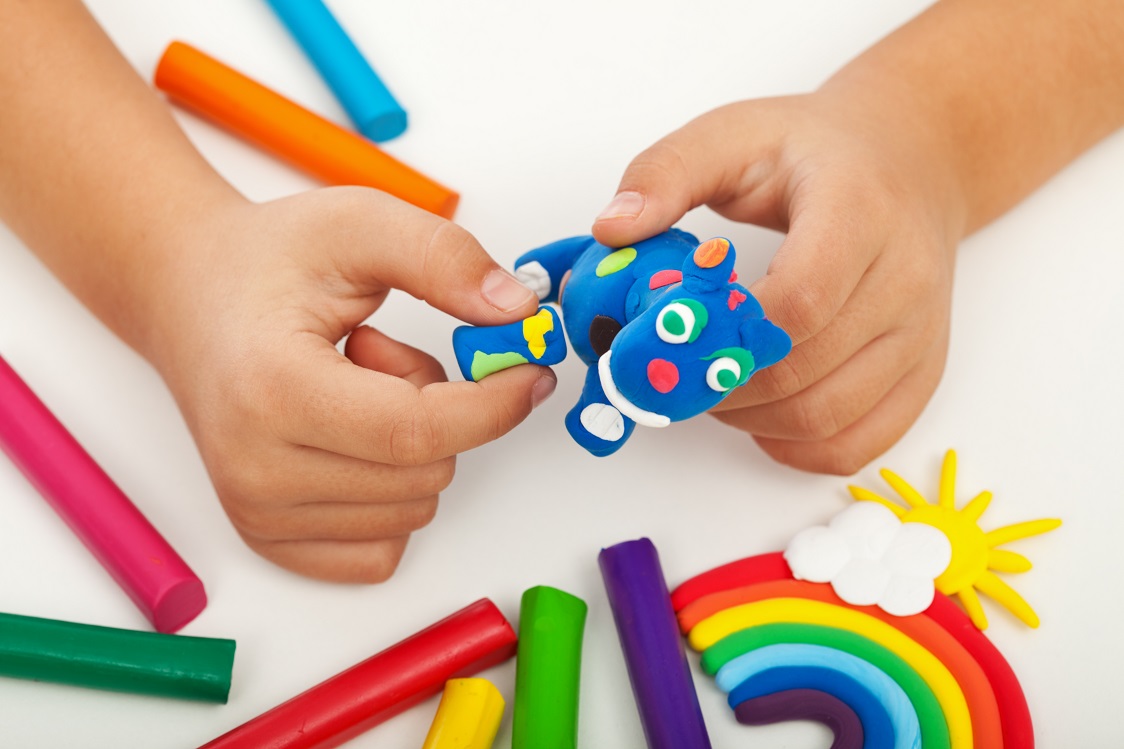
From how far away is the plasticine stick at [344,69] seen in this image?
101cm

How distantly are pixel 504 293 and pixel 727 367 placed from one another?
202mm

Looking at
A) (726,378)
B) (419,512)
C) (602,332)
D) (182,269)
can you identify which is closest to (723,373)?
(726,378)

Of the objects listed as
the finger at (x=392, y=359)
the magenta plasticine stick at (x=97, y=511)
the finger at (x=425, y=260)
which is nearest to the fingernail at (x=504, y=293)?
the finger at (x=425, y=260)

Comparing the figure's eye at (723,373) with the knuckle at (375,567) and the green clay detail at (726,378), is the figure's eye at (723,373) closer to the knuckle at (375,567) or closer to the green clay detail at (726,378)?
the green clay detail at (726,378)

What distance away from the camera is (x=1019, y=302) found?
0.94m

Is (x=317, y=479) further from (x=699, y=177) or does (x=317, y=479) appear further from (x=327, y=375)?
(x=699, y=177)

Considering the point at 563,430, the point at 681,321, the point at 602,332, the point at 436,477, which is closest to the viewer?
the point at 681,321

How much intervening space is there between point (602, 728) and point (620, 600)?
0.31 feet

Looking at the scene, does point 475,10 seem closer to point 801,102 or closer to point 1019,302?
point 801,102

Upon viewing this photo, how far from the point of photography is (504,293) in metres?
0.70

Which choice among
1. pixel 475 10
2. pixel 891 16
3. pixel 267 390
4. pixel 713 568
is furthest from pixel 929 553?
pixel 475 10

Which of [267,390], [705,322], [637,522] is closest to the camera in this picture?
[705,322]

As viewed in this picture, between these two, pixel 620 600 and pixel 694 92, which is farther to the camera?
pixel 694 92

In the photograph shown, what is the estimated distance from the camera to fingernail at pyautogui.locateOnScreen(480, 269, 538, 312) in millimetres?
695
